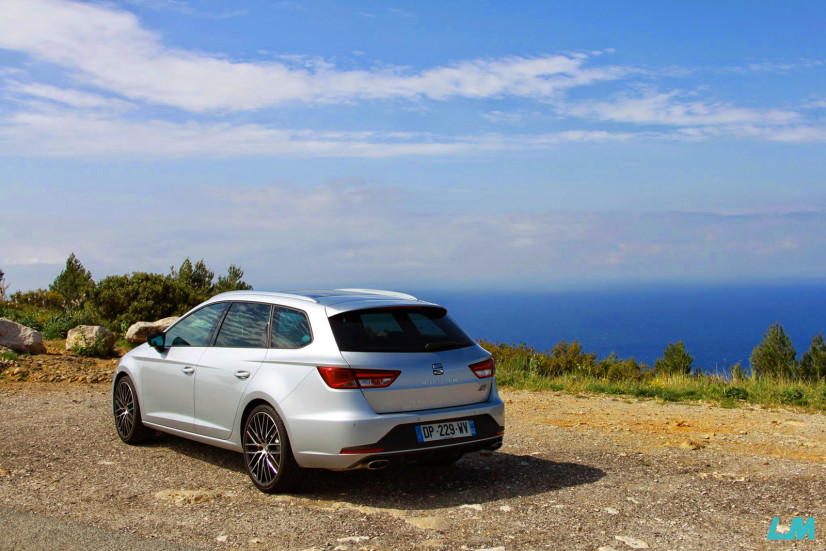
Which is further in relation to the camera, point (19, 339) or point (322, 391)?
point (19, 339)

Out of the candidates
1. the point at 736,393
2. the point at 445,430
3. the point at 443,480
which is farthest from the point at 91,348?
the point at 736,393

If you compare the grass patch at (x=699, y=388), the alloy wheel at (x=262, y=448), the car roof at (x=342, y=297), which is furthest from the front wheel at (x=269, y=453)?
the grass patch at (x=699, y=388)

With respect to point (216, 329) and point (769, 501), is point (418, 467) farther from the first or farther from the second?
point (769, 501)

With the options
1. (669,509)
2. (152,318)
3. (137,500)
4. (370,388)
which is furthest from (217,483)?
(152,318)

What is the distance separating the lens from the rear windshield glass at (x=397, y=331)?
6.16 m

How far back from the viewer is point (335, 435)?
5828mm

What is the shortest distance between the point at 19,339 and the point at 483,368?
12.7 meters

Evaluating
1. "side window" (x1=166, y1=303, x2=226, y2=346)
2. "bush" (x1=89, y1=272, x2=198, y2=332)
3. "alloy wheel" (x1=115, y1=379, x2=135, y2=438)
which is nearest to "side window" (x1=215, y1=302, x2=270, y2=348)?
"side window" (x1=166, y1=303, x2=226, y2=346)

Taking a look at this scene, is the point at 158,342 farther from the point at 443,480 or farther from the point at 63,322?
the point at 63,322

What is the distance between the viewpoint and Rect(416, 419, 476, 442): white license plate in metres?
6.05

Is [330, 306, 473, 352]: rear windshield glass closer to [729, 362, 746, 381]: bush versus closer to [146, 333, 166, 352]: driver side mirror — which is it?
[146, 333, 166, 352]: driver side mirror

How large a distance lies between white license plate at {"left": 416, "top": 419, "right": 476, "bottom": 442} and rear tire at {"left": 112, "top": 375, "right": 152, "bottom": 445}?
145 inches

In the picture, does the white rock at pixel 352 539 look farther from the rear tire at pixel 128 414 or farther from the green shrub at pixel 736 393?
the green shrub at pixel 736 393

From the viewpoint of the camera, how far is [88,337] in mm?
16797
